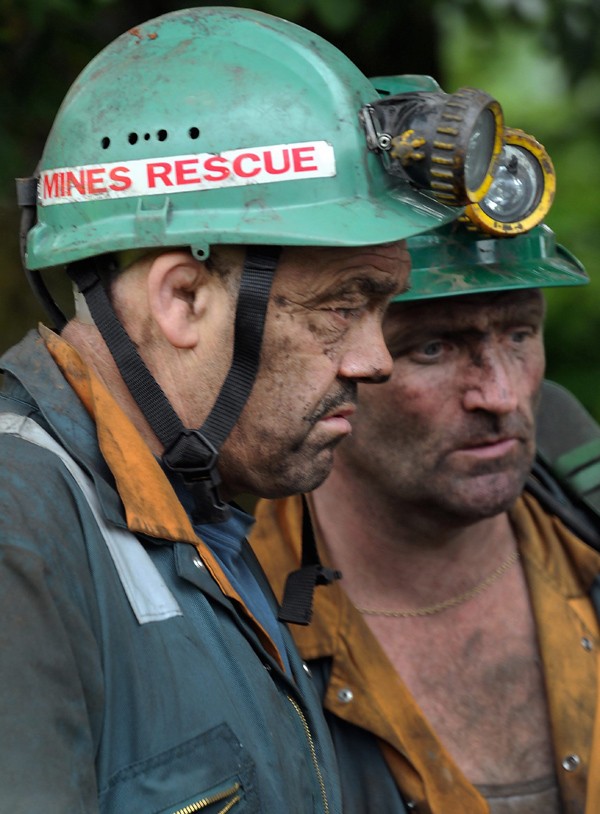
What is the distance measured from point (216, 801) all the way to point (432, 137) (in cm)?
115

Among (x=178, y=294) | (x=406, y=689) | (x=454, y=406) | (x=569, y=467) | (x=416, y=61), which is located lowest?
(x=406, y=689)

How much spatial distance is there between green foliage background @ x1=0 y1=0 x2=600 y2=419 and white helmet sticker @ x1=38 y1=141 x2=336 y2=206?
4.60 feet

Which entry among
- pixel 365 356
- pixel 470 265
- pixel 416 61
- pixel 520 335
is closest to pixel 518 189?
pixel 470 265

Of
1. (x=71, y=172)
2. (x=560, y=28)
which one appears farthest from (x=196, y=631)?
(x=560, y=28)

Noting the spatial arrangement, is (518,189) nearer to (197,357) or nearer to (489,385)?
(489,385)

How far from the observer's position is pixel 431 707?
10.00 feet

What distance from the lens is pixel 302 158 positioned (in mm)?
2123

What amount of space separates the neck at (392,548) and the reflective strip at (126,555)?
1.32m

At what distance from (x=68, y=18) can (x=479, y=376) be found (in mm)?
1563

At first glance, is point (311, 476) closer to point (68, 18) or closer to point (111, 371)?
point (111, 371)

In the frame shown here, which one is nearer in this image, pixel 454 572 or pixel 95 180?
pixel 95 180

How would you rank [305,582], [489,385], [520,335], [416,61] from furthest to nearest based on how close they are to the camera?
[416,61] < [520,335] < [489,385] < [305,582]

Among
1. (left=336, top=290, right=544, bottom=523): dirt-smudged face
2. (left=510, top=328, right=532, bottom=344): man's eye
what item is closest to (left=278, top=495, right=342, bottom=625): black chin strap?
(left=336, top=290, right=544, bottom=523): dirt-smudged face

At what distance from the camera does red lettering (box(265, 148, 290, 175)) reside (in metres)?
2.09
